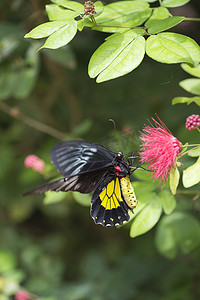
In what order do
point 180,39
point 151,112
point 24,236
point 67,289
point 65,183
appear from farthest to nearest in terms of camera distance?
point 24,236, point 151,112, point 67,289, point 65,183, point 180,39

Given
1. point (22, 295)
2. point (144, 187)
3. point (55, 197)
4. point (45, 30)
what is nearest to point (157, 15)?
point (45, 30)

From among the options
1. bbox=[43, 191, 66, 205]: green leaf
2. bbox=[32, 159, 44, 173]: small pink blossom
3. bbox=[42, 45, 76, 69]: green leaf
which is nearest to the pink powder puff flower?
bbox=[43, 191, 66, 205]: green leaf

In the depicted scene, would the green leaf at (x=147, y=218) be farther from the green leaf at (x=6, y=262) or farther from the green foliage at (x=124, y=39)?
the green leaf at (x=6, y=262)

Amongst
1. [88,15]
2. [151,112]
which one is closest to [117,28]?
[88,15]

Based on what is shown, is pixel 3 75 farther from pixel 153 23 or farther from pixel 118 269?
pixel 118 269

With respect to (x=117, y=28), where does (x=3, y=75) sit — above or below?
below

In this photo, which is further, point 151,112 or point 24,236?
point 24,236
